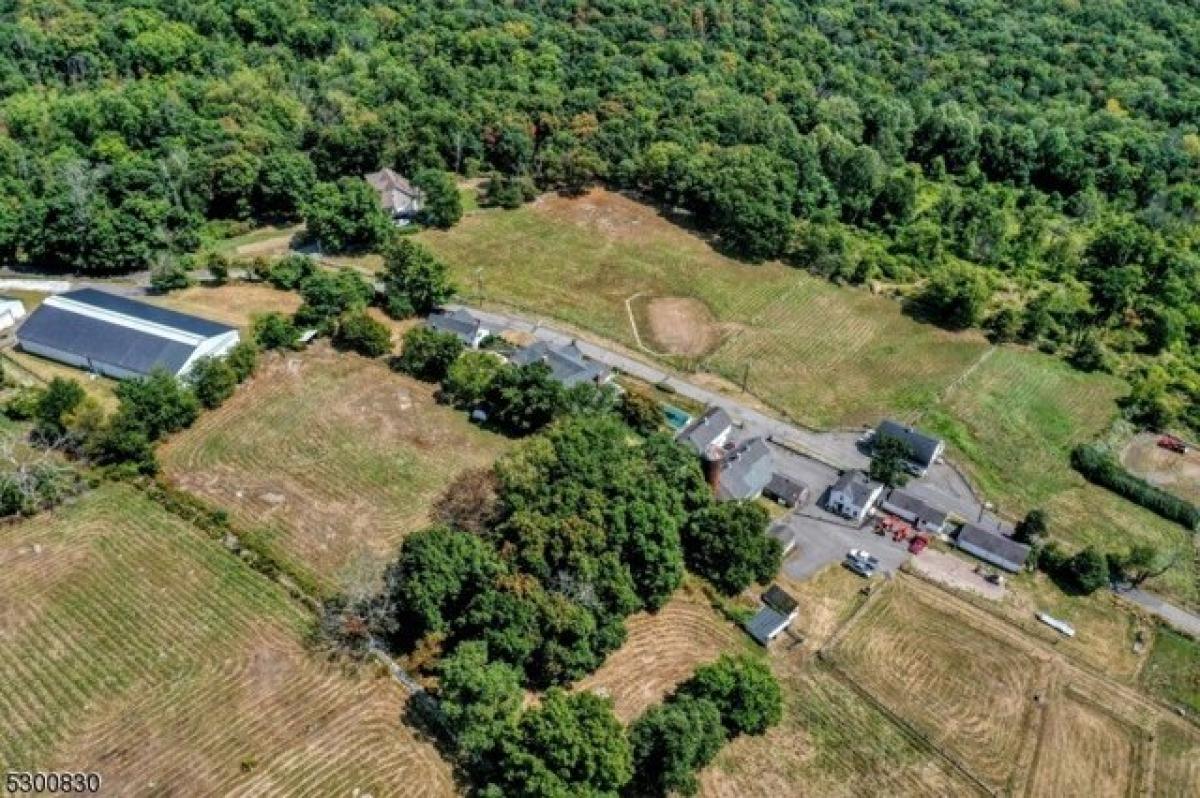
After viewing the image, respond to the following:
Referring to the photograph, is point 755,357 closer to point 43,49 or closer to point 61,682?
point 61,682

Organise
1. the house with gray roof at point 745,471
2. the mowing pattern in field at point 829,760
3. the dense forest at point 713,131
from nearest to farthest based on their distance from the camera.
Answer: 1. the mowing pattern in field at point 829,760
2. the house with gray roof at point 745,471
3. the dense forest at point 713,131

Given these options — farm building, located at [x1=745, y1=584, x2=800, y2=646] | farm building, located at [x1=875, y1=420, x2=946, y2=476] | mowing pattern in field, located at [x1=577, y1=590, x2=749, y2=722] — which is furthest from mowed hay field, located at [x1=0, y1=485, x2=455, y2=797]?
farm building, located at [x1=875, y1=420, x2=946, y2=476]

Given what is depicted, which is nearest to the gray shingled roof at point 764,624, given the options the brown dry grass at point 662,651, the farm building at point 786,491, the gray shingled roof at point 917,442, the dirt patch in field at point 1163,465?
the brown dry grass at point 662,651

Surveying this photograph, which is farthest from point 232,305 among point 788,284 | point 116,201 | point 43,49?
point 43,49

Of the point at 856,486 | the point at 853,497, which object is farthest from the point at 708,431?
the point at 853,497

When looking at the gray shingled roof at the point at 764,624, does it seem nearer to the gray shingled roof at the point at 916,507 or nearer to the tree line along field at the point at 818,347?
the gray shingled roof at the point at 916,507

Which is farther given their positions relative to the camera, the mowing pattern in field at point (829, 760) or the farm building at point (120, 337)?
the farm building at point (120, 337)
